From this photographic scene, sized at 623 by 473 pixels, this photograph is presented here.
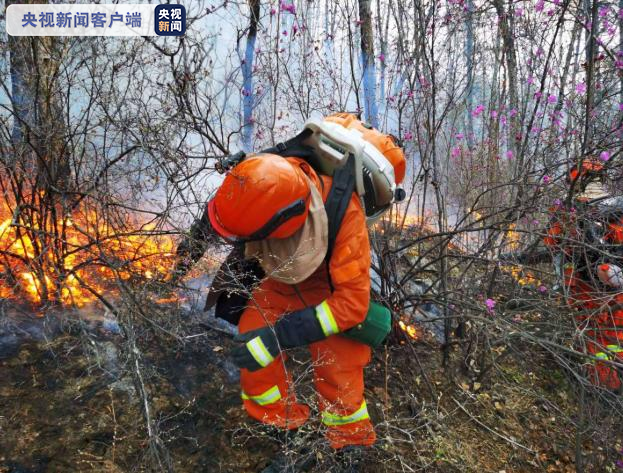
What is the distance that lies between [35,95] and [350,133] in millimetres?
2374

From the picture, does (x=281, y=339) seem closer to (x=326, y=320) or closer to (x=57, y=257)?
(x=326, y=320)

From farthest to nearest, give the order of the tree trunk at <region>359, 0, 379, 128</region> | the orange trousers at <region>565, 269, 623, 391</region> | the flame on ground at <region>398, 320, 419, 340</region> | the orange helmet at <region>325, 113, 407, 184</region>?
the tree trunk at <region>359, 0, 379, 128</region> < the flame on ground at <region>398, 320, 419, 340</region> < the orange helmet at <region>325, 113, 407, 184</region> < the orange trousers at <region>565, 269, 623, 391</region>

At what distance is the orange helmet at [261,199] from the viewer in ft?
5.45

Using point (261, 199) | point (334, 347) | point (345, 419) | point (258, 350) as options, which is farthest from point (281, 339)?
point (261, 199)

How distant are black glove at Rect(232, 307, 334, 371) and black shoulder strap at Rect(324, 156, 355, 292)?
0.33 meters

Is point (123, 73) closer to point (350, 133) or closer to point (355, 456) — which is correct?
point (350, 133)

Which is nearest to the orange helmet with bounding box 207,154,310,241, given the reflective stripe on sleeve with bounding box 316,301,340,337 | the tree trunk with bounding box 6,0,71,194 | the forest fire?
the reflective stripe on sleeve with bounding box 316,301,340,337

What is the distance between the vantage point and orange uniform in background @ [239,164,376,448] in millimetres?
1894

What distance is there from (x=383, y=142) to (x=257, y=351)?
51.3 inches

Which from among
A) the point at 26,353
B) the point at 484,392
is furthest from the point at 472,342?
the point at 26,353

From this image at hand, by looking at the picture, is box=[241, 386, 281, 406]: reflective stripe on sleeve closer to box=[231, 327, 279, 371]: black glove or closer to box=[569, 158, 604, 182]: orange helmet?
box=[231, 327, 279, 371]: black glove

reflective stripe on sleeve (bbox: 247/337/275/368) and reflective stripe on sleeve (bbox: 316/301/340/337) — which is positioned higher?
reflective stripe on sleeve (bbox: 316/301/340/337)

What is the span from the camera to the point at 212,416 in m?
2.49

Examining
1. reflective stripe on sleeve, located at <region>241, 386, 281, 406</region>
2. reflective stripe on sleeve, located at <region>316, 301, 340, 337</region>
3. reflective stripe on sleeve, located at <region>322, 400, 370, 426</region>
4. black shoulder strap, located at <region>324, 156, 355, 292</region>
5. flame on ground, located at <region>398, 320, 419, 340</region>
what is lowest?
flame on ground, located at <region>398, 320, 419, 340</region>
